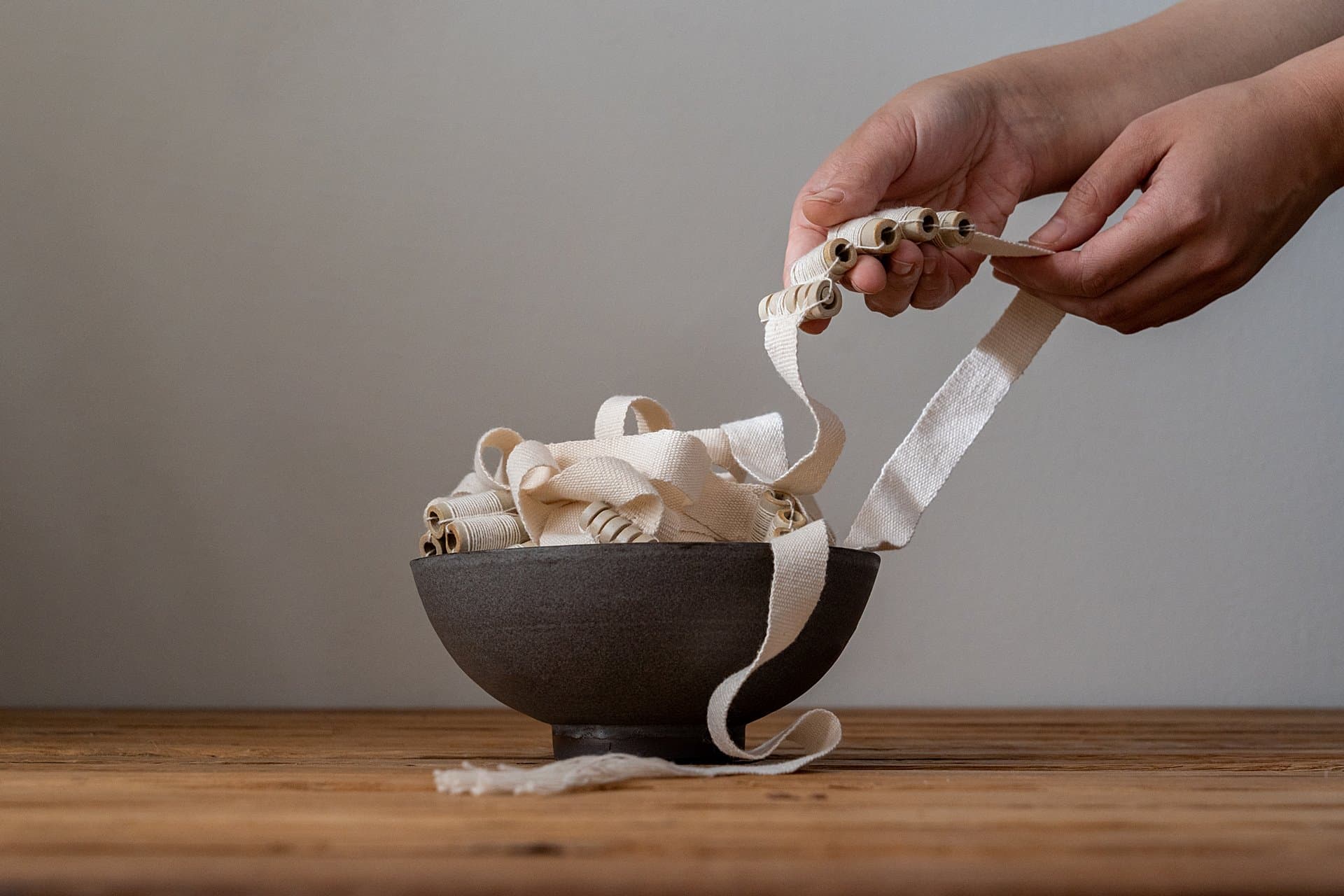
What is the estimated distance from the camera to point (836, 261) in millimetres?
684

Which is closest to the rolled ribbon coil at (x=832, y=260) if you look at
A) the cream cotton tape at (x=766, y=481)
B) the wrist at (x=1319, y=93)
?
the cream cotton tape at (x=766, y=481)

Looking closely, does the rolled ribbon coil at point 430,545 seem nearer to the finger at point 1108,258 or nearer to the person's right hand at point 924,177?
the person's right hand at point 924,177

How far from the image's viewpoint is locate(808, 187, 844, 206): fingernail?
0.73 metres

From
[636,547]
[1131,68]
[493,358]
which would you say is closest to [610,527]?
[636,547]

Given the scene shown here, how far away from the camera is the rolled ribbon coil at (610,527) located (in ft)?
1.93

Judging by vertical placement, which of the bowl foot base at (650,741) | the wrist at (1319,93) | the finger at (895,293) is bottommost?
the bowl foot base at (650,741)

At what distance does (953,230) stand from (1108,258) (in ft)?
0.51

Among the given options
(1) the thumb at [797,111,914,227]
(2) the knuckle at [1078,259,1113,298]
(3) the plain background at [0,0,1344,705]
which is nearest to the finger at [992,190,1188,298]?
(2) the knuckle at [1078,259,1113,298]

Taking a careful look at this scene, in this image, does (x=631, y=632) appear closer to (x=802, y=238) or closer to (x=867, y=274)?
(x=867, y=274)

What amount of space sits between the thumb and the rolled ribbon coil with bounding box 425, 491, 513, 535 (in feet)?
0.90

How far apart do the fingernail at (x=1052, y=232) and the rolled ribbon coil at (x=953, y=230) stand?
133mm

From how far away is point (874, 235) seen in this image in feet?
2.23

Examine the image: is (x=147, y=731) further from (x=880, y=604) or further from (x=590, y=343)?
(x=880, y=604)

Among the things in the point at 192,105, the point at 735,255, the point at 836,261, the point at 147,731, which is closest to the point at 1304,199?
the point at 836,261
